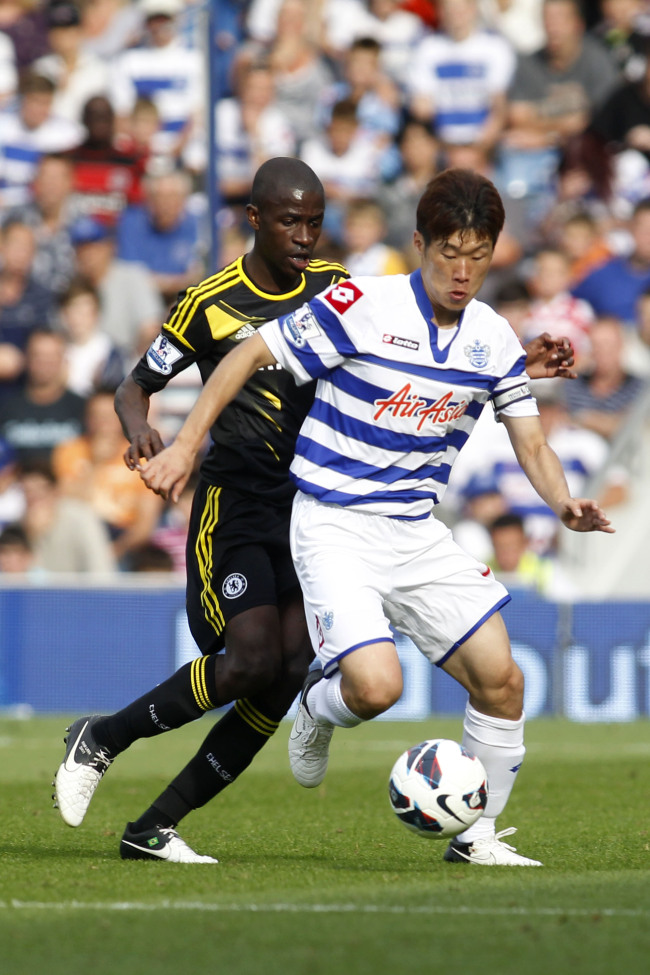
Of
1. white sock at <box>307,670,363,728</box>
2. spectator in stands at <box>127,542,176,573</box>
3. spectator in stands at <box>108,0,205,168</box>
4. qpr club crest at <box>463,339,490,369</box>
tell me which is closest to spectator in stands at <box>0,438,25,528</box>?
spectator in stands at <box>127,542,176,573</box>

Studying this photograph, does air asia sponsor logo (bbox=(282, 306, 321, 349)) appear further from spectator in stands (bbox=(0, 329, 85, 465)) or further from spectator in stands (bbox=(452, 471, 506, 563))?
spectator in stands (bbox=(0, 329, 85, 465))

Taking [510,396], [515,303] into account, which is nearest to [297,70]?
[515,303]

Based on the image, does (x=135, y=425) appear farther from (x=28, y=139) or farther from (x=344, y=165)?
(x=28, y=139)

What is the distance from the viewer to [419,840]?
260 inches

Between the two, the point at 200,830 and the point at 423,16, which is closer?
the point at 200,830

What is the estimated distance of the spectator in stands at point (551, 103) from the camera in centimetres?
1709

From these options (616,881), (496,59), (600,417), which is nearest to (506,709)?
(616,881)

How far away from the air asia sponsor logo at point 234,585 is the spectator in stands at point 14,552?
345 inches

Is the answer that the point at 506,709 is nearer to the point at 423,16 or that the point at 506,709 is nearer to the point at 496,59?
the point at 496,59

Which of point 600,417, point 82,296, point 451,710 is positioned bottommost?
point 451,710

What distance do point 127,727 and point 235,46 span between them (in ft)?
47.2

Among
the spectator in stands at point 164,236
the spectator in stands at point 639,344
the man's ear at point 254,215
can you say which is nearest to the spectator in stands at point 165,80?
the spectator in stands at point 164,236

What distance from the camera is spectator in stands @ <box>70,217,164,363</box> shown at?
16188mm

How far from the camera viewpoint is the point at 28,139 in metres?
17.7
